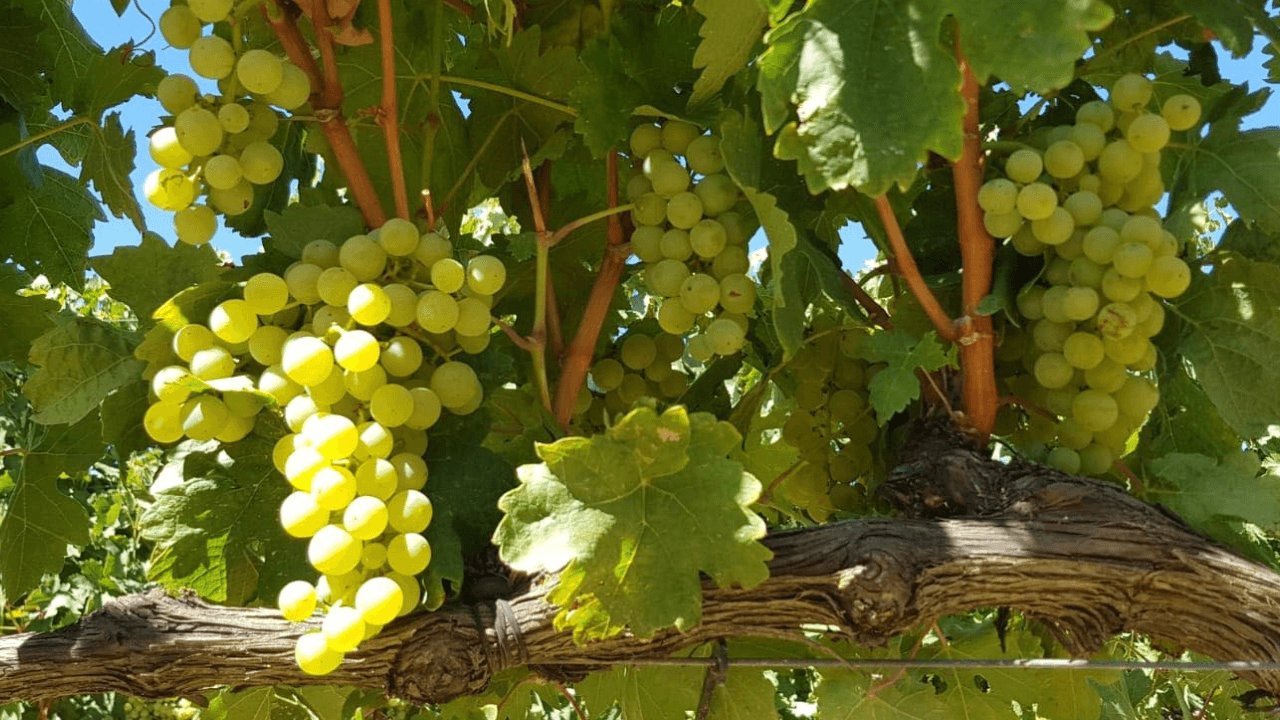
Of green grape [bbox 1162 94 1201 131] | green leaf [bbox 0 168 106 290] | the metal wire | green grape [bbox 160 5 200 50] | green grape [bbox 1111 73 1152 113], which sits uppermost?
green leaf [bbox 0 168 106 290]

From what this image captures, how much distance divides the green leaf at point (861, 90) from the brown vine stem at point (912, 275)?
0.80 ft

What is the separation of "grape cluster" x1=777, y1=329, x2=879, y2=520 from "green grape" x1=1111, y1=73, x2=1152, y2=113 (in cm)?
52

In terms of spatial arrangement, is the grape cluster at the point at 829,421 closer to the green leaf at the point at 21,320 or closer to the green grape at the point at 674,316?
the green grape at the point at 674,316

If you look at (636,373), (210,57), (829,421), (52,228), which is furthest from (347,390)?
(52,228)

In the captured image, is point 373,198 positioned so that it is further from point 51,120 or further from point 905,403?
point 51,120

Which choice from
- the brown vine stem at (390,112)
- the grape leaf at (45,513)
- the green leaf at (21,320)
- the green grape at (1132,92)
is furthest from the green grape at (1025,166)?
the green leaf at (21,320)

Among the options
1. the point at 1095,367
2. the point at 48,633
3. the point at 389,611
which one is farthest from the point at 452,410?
the point at 1095,367

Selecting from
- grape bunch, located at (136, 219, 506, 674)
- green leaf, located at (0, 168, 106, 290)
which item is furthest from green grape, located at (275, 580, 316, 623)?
green leaf, located at (0, 168, 106, 290)

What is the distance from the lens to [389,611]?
1171mm

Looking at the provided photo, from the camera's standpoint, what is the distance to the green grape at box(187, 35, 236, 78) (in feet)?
4.32

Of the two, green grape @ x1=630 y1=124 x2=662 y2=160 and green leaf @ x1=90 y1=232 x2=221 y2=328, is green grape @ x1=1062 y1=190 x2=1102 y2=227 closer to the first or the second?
green grape @ x1=630 y1=124 x2=662 y2=160

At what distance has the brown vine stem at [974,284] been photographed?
4.74 ft

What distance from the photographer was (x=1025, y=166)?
1406 millimetres

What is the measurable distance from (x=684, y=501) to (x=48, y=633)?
3.13ft
